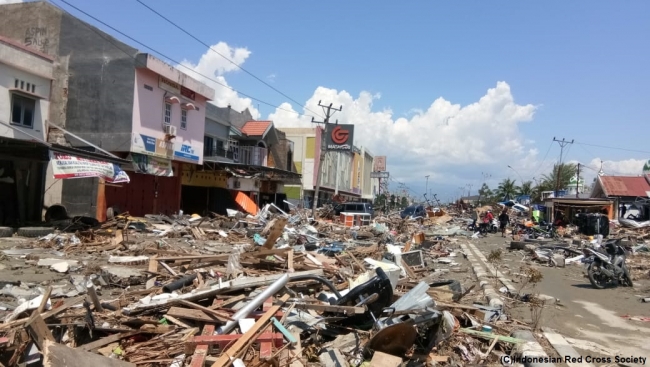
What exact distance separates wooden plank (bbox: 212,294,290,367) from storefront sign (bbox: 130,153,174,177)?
1922cm

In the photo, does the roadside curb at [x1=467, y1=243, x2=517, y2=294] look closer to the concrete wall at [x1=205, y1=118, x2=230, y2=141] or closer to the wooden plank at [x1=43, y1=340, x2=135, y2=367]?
the wooden plank at [x1=43, y1=340, x2=135, y2=367]

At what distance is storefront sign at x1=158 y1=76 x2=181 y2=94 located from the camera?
976 inches

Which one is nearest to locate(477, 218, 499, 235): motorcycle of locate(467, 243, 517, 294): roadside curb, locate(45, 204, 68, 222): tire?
locate(467, 243, 517, 294): roadside curb

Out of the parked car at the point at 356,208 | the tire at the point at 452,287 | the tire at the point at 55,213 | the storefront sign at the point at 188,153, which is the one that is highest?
the storefront sign at the point at 188,153

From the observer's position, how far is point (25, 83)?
57.6 feet

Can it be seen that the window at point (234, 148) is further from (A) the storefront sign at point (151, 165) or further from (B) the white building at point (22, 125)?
(B) the white building at point (22, 125)

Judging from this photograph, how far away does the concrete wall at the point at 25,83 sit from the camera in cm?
1653

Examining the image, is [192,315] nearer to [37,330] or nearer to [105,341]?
[105,341]

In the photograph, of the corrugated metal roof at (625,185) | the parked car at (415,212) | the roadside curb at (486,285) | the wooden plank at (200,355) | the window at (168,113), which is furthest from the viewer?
the corrugated metal roof at (625,185)

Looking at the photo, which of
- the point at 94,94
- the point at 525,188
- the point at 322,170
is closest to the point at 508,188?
the point at 525,188

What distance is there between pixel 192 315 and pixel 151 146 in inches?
785

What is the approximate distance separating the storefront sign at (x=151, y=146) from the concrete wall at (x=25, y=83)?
463cm

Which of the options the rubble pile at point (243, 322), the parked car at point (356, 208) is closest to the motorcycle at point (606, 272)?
the rubble pile at point (243, 322)

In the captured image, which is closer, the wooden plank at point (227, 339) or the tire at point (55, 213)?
the wooden plank at point (227, 339)
